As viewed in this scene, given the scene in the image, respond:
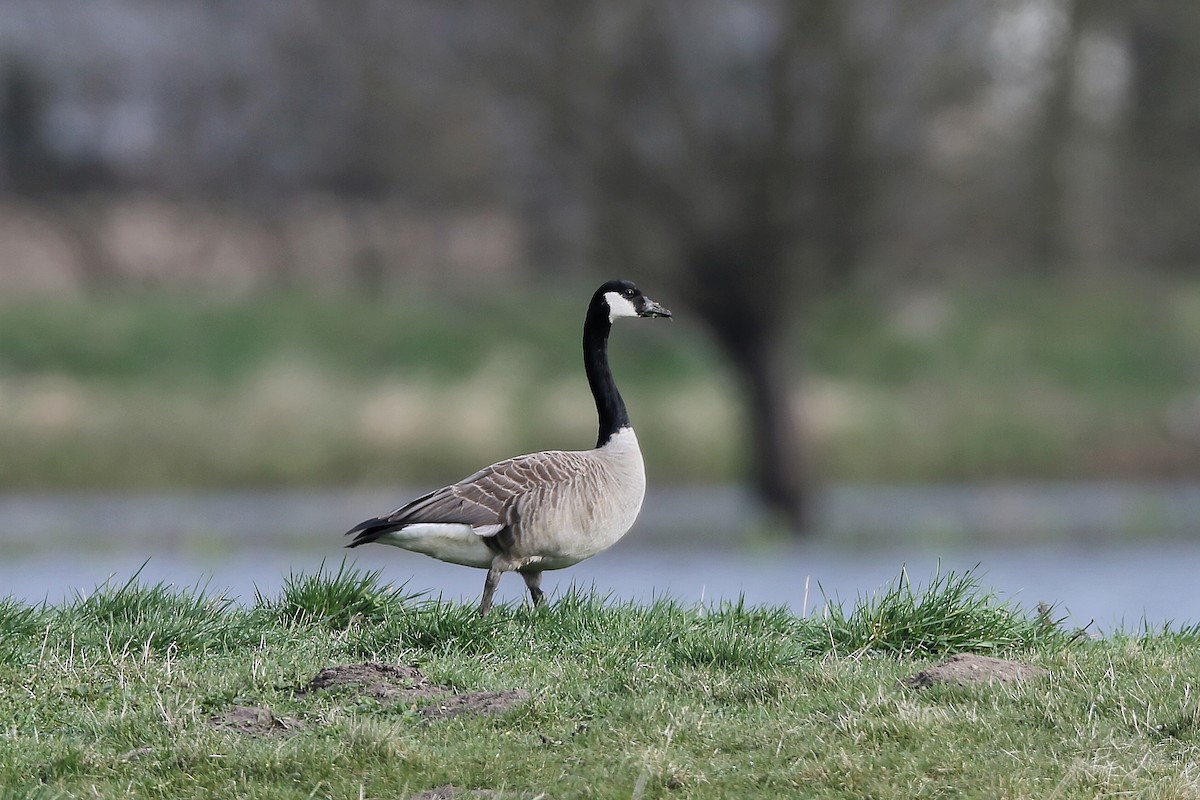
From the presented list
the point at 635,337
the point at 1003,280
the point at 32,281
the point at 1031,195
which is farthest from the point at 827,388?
the point at 32,281

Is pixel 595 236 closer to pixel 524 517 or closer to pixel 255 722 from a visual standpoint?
pixel 524 517

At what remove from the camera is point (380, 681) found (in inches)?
265

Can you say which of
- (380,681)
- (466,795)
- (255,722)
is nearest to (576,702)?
(380,681)

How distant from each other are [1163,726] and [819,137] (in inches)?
595

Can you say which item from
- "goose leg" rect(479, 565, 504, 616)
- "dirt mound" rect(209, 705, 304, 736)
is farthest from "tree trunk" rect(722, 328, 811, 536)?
"dirt mound" rect(209, 705, 304, 736)

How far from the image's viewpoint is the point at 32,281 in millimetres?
35344

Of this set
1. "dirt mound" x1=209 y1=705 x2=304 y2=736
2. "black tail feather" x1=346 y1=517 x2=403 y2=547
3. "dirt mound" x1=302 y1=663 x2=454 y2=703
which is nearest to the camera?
"dirt mound" x1=209 y1=705 x2=304 y2=736

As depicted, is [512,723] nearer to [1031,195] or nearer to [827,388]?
[1031,195]

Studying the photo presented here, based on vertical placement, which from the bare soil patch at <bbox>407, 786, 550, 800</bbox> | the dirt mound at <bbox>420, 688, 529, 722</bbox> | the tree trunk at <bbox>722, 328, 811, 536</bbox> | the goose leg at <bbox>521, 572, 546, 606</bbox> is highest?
the tree trunk at <bbox>722, 328, 811, 536</bbox>

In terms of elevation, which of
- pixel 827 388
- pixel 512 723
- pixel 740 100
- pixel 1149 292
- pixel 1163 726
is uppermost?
pixel 1149 292

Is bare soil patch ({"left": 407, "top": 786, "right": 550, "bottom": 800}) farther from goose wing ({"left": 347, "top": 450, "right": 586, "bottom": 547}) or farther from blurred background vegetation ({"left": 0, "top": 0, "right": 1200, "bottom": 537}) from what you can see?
blurred background vegetation ({"left": 0, "top": 0, "right": 1200, "bottom": 537})

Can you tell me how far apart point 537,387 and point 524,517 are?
1919cm

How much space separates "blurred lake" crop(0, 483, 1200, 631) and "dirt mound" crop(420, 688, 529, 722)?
680 cm

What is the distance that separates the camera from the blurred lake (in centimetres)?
1627
